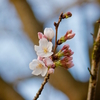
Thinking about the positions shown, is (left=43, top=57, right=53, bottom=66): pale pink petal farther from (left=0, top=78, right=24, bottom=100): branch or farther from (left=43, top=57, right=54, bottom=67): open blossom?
(left=0, top=78, right=24, bottom=100): branch

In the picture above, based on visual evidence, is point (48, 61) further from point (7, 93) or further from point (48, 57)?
point (7, 93)

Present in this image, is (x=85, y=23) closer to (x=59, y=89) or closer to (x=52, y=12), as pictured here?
(x=52, y=12)

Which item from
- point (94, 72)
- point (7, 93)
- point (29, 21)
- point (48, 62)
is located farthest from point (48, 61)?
point (29, 21)

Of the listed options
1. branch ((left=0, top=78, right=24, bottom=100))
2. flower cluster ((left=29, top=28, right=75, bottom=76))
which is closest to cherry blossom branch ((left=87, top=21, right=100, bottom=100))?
flower cluster ((left=29, top=28, right=75, bottom=76))

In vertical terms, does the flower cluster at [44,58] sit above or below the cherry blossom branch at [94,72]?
above

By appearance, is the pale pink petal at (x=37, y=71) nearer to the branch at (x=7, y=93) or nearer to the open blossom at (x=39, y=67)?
the open blossom at (x=39, y=67)

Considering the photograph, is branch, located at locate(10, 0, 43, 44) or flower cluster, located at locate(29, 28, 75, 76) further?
branch, located at locate(10, 0, 43, 44)

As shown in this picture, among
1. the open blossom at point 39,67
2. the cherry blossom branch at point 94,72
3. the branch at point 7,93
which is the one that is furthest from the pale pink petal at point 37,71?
the branch at point 7,93

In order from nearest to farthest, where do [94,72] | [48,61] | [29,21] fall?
[48,61] < [94,72] < [29,21]

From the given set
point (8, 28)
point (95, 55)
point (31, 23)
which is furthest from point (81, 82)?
point (95, 55)

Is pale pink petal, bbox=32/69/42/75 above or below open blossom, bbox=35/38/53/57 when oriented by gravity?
below

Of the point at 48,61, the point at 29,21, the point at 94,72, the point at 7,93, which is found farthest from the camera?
the point at 29,21

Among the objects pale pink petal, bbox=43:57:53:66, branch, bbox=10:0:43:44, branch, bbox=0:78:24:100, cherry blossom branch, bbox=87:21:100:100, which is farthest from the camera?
branch, bbox=10:0:43:44
